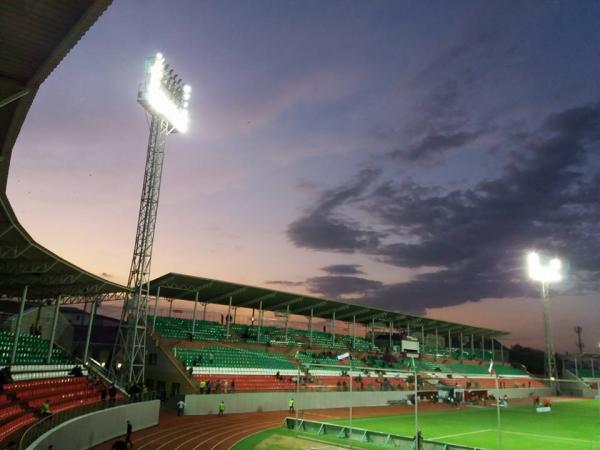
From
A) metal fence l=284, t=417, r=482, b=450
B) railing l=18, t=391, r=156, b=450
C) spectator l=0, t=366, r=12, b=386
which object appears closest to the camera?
railing l=18, t=391, r=156, b=450

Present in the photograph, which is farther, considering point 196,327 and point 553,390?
point 553,390

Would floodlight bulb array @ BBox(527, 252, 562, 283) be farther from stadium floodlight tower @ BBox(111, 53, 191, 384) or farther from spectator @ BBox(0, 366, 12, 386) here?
spectator @ BBox(0, 366, 12, 386)

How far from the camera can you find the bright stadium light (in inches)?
1473

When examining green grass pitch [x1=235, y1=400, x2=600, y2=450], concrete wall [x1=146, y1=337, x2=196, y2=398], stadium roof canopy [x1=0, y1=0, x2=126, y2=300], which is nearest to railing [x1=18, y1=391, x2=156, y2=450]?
green grass pitch [x1=235, y1=400, x2=600, y2=450]

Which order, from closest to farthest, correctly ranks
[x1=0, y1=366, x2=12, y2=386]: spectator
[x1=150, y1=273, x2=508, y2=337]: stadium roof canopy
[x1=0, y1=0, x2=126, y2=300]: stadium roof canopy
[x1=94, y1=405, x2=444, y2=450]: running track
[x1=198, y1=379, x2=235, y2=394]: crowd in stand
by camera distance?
[x1=0, y1=0, x2=126, y2=300]: stadium roof canopy → [x1=0, y1=366, x2=12, y2=386]: spectator → [x1=94, y1=405, x2=444, y2=450]: running track → [x1=198, y1=379, x2=235, y2=394]: crowd in stand → [x1=150, y1=273, x2=508, y2=337]: stadium roof canopy

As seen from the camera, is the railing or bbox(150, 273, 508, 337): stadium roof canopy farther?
bbox(150, 273, 508, 337): stadium roof canopy

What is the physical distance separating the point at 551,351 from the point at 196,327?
67.7 meters

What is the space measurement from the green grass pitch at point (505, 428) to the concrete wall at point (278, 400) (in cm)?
662

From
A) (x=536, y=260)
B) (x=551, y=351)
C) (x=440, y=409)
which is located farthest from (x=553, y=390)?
(x=440, y=409)

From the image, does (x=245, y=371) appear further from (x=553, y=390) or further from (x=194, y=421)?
(x=553, y=390)

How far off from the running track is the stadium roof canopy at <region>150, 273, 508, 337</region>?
49.2 feet

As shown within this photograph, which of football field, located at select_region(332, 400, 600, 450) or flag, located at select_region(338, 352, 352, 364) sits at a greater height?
flag, located at select_region(338, 352, 352, 364)

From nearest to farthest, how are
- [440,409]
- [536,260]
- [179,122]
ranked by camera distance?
[179,122] < [440,409] < [536,260]

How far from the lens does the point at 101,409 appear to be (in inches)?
987
